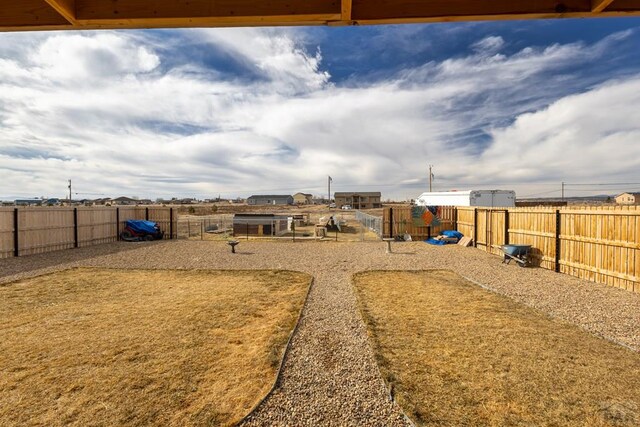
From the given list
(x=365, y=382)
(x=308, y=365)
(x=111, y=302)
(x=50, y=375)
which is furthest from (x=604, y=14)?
(x=111, y=302)

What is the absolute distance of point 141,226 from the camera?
2127 cm

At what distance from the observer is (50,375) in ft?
13.8

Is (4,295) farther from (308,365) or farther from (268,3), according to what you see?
(268,3)

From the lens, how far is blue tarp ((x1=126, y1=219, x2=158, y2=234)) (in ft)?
69.3

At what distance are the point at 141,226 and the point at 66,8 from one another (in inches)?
850

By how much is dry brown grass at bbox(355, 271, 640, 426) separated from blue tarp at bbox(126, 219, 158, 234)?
19.6m

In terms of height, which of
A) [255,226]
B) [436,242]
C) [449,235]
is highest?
[255,226]

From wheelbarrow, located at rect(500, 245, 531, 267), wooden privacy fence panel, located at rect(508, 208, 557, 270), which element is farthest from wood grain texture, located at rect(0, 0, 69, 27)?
wheelbarrow, located at rect(500, 245, 531, 267)

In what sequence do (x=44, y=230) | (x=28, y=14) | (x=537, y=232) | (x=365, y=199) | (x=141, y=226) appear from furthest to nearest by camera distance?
(x=365, y=199)
(x=141, y=226)
(x=44, y=230)
(x=537, y=232)
(x=28, y=14)

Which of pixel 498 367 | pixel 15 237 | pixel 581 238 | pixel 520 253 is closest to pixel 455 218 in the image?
pixel 520 253

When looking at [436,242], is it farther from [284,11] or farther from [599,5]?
[284,11]

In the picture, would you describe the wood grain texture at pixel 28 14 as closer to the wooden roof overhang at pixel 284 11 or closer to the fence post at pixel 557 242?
the wooden roof overhang at pixel 284 11

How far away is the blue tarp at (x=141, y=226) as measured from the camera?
21.1 m

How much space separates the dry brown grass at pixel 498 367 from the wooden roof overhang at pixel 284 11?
13.5 ft
